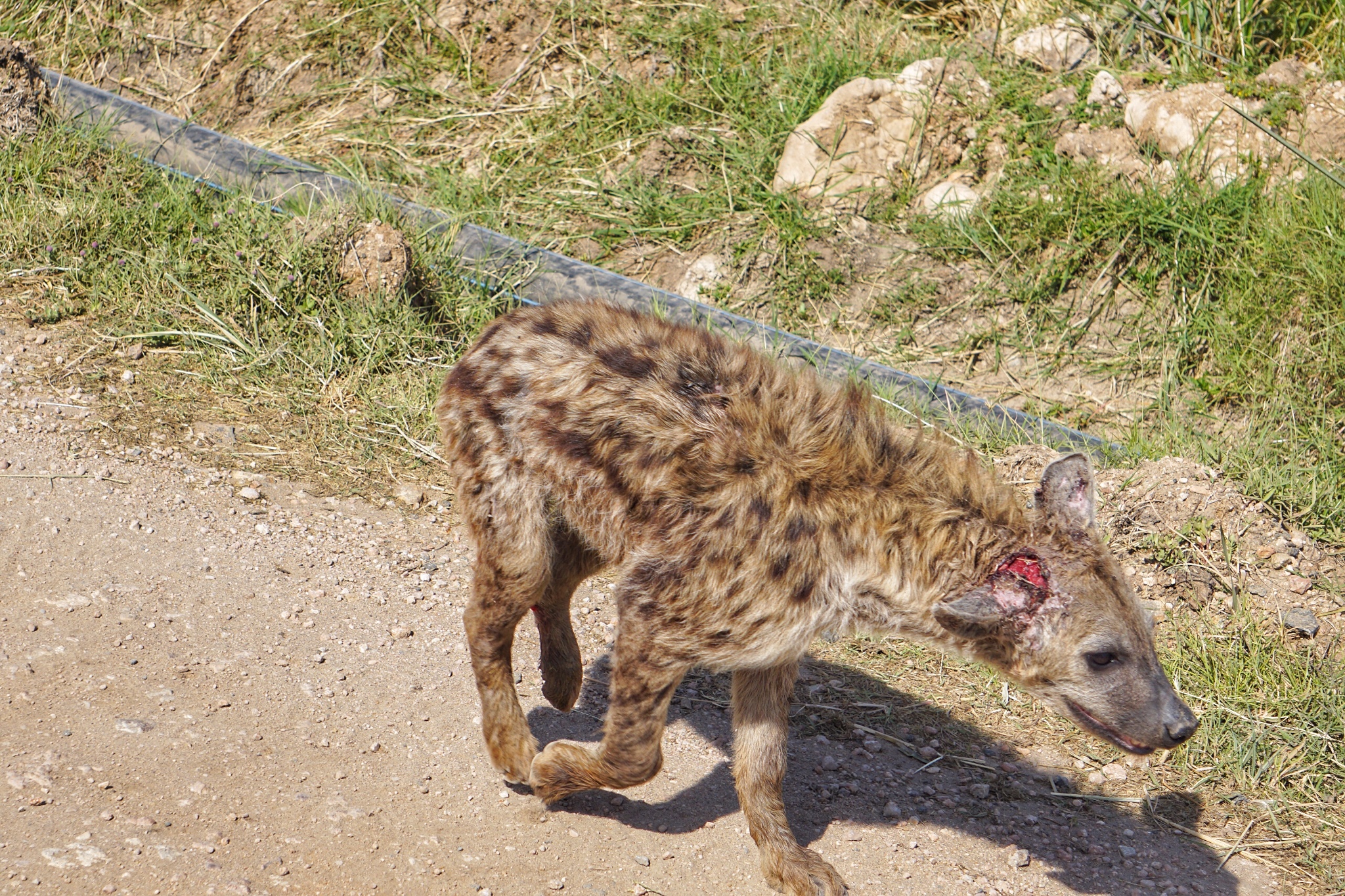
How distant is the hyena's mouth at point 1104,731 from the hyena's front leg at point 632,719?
1146 millimetres

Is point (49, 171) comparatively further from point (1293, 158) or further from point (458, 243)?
point (1293, 158)

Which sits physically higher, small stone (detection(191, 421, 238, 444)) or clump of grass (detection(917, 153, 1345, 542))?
clump of grass (detection(917, 153, 1345, 542))

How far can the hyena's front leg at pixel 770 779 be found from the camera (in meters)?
3.64

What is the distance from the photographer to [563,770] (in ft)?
12.2

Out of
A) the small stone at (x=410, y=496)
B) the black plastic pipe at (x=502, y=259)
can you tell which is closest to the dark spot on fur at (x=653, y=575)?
the small stone at (x=410, y=496)

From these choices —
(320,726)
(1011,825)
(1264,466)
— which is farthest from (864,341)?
(320,726)

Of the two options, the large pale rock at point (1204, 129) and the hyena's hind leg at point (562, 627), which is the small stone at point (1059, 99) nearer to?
the large pale rock at point (1204, 129)

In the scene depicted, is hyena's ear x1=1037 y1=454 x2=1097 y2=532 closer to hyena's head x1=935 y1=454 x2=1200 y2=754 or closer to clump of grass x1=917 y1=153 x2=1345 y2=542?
hyena's head x1=935 y1=454 x2=1200 y2=754

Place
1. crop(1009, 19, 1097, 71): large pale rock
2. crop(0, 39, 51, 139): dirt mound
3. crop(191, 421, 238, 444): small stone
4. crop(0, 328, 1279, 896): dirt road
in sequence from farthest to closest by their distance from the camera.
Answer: crop(1009, 19, 1097, 71): large pale rock
crop(0, 39, 51, 139): dirt mound
crop(191, 421, 238, 444): small stone
crop(0, 328, 1279, 896): dirt road

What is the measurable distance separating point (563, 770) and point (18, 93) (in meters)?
5.02

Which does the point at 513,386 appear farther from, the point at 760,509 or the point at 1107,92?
the point at 1107,92

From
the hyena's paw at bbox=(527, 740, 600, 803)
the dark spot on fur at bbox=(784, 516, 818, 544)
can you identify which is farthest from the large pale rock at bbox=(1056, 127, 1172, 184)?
the hyena's paw at bbox=(527, 740, 600, 803)

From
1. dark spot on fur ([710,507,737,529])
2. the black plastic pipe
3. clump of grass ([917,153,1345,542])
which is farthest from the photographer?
the black plastic pipe

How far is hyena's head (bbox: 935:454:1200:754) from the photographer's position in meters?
3.40
